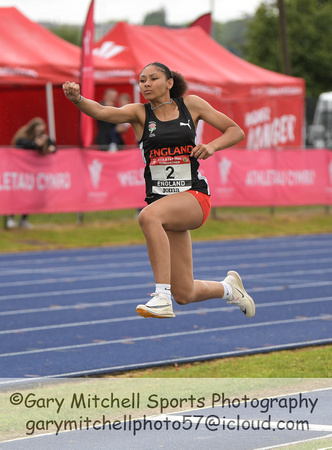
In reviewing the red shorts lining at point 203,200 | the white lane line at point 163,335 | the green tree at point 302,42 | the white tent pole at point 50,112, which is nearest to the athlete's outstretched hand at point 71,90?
the red shorts lining at point 203,200

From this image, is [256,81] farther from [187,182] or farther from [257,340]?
[187,182]

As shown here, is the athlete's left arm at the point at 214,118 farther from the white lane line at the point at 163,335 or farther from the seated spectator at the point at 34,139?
the seated spectator at the point at 34,139

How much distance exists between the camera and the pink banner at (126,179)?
1794 cm

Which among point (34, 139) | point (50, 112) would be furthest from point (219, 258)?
point (50, 112)

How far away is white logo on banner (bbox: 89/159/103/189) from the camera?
19109mm

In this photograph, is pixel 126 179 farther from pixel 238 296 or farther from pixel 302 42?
pixel 302 42

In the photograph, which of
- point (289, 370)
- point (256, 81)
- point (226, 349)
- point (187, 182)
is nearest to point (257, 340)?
point (226, 349)

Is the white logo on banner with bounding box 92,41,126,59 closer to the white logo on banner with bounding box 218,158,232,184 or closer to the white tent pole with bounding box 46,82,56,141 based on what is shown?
the white tent pole with bounding box 46,82,56,141

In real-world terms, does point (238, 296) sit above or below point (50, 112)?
below

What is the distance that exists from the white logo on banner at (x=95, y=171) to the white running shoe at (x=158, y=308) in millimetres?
12905

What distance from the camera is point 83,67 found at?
19688mm

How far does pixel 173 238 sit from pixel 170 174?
0.48 metres

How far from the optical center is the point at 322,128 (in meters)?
33.8

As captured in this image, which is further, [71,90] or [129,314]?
[129,314]
